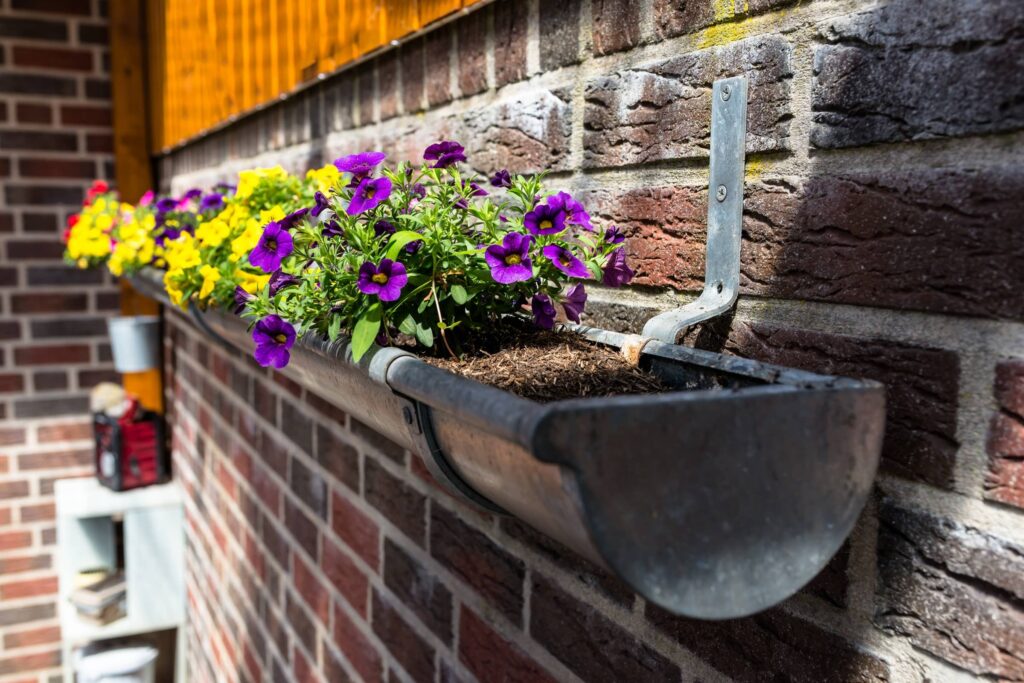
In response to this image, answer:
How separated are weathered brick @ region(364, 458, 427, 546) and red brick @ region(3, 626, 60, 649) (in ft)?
9.65

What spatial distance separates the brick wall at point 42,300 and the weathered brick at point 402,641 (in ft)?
9.10

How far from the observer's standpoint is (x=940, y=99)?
25.2 inches

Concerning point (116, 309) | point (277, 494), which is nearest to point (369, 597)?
point (277, 494)

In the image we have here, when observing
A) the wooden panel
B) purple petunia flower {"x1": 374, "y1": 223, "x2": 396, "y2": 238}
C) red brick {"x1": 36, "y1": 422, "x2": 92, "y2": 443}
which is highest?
the wooden panel

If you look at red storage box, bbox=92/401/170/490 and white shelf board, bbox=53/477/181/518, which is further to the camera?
red storage box, bbox=92/401/170/490

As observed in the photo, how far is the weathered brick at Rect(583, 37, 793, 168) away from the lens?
793 millimetres

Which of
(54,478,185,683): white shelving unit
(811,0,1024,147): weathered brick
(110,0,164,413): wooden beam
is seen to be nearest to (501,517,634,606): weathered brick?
(811,0,1024,147): weathered brick

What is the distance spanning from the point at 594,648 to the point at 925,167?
629 mm

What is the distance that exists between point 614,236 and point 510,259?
136 millimetres

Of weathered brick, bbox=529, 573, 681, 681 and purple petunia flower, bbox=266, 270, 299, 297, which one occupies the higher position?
purple petunia flower, bbox=266, 270, 299, 297

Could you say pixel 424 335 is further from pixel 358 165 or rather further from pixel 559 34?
pixel 559 34

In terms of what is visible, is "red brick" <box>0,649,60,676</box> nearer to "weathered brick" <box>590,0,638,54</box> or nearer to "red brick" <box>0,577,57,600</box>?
"red brick" <box>0,577,57,600</box>

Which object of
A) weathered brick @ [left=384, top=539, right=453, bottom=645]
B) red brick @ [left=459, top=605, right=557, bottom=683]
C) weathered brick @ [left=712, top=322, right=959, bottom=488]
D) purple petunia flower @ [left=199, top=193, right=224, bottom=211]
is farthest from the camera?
purple petunia flower @ [left=199, top=193, right=224, bottom=211]

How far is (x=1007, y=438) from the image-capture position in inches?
24.2
